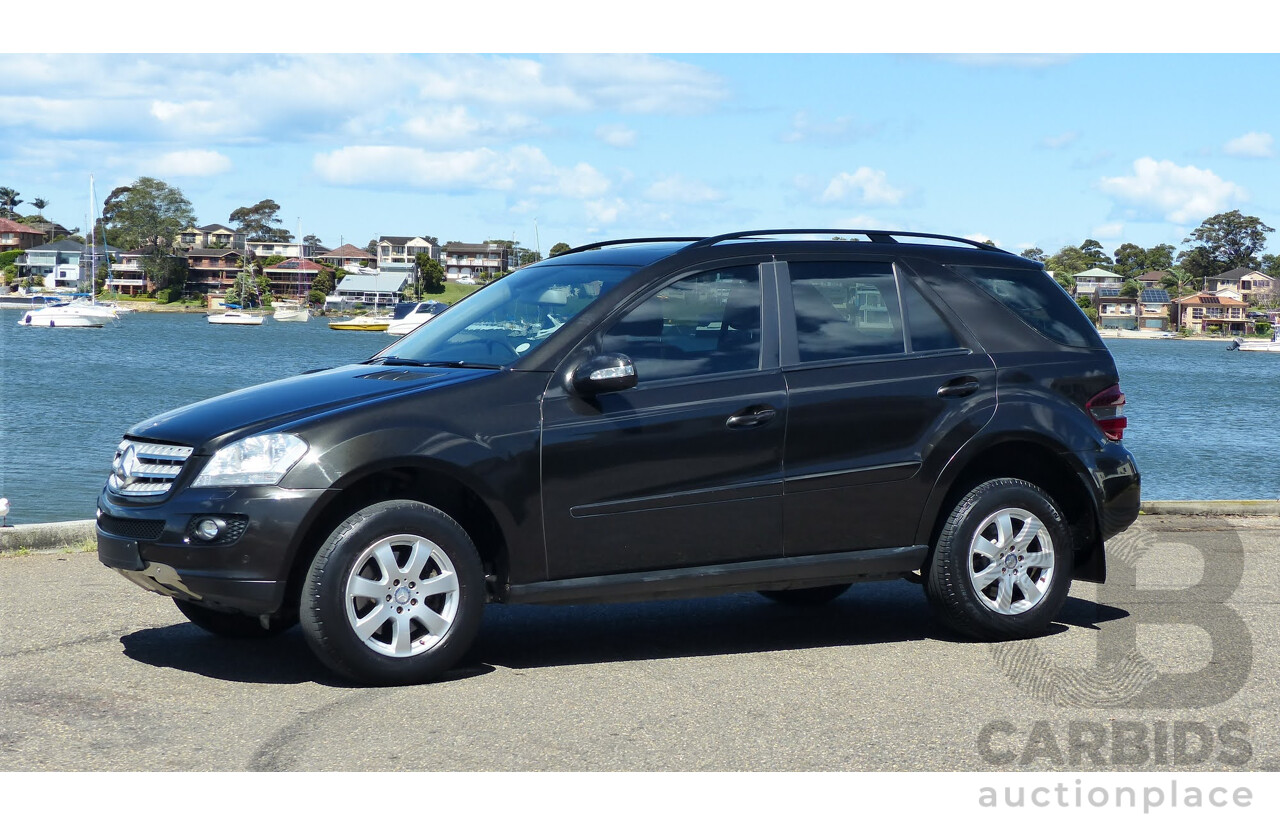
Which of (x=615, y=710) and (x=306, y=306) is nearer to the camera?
(x=615, y=710)

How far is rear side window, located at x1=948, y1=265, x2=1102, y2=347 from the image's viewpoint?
7.13 meters

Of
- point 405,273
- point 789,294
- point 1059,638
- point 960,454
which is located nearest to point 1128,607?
point 1059,638

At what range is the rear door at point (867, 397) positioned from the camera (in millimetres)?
6371

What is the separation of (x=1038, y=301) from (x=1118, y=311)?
197 meters

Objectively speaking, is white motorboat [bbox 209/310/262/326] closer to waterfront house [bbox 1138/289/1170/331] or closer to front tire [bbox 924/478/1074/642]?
waterfront house [bbox 1138/289/1170/331]

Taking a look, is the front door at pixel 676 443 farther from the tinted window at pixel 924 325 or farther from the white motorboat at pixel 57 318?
the white motorboat at pixel 57 318

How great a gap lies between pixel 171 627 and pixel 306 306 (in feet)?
→ 540

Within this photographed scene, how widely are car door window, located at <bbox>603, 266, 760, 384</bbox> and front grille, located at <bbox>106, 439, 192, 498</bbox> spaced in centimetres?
186

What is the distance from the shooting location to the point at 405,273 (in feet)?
542

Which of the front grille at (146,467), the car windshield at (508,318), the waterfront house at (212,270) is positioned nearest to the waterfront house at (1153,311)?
the waterfront house at (212,270)

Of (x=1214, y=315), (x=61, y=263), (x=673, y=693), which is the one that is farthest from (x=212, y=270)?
(x=673, y=693)

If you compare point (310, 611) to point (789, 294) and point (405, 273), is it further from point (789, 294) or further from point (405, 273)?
point (405, 273)

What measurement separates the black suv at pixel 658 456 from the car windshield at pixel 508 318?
2cm
